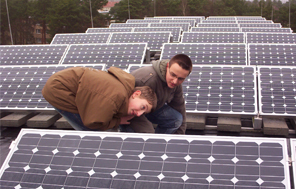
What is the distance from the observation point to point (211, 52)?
997 centimetres

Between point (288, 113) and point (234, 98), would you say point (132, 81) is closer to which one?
point (234, 98)

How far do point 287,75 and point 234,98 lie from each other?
1449 millimetres

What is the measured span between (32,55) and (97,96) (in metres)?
10.5

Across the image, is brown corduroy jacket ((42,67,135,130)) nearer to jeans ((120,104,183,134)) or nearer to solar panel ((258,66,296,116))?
jeans ((120,104,183,134))

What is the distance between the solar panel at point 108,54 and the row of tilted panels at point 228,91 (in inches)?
139

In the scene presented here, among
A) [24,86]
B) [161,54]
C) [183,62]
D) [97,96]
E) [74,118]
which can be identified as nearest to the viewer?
[97,96]

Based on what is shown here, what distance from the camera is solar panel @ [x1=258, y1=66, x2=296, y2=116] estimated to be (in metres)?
5.57

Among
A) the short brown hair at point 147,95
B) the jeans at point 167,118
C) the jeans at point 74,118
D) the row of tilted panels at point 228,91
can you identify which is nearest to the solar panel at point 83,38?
the row of tilted panels at point 228,91

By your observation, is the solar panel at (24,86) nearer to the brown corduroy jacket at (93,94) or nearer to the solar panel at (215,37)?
the brown corduroy jacket at (93,94)

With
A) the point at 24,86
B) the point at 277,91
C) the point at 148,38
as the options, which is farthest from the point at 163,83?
the point at 148,38

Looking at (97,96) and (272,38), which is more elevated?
(272,38)

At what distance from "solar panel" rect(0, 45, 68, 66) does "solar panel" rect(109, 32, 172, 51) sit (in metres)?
4.73

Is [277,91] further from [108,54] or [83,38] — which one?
[83,38]

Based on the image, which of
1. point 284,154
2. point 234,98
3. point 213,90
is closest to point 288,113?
point 234,98
